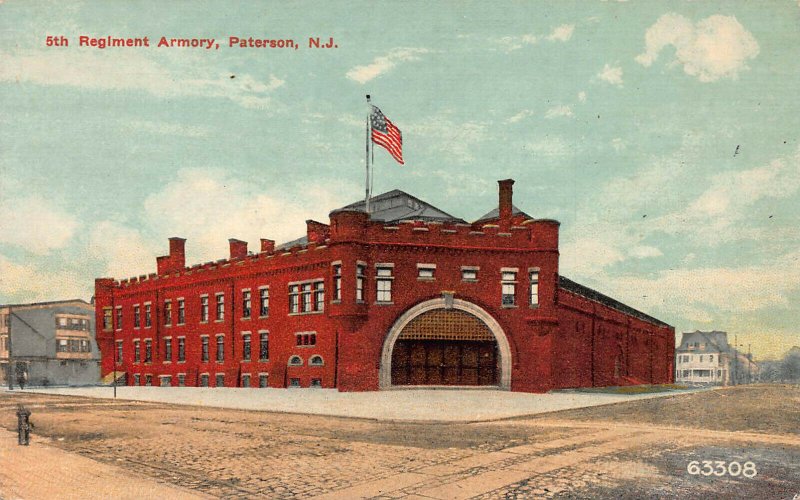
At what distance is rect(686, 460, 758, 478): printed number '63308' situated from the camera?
11.0 metres

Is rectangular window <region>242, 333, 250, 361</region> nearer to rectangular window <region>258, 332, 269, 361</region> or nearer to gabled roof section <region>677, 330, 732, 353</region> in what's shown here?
rectangular window <region>258, 332, 269, 361</region>

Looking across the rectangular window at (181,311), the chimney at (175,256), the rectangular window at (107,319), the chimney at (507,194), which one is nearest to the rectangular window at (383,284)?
the chimney at (507,194)

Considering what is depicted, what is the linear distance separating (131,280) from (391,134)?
3076cm

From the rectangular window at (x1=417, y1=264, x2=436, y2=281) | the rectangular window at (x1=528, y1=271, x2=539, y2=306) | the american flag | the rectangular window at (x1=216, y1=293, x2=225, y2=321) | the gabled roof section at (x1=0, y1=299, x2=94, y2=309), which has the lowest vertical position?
the gabled roof section at (x1=0, y1=299, x2=94, y2=309)

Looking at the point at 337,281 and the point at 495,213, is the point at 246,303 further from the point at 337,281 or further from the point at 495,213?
the point at 495,213

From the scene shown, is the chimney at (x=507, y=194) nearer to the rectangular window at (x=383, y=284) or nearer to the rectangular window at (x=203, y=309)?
the rectangular window at (x=383, y=284)

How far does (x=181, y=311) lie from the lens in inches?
1838

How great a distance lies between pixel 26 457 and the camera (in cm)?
1254

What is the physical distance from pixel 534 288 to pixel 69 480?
88.9ft

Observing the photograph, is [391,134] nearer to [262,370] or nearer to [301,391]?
[301,391]

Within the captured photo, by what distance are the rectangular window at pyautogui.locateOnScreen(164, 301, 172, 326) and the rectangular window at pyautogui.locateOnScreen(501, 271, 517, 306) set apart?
86.8ft

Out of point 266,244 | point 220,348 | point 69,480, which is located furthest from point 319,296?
point 69,480

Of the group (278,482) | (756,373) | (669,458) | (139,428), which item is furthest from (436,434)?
(756,373)

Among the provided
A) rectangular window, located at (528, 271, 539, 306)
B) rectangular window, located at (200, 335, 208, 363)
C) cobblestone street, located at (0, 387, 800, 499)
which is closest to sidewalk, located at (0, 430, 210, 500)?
cobblestone street, located at (0, 387, 800, 499)
